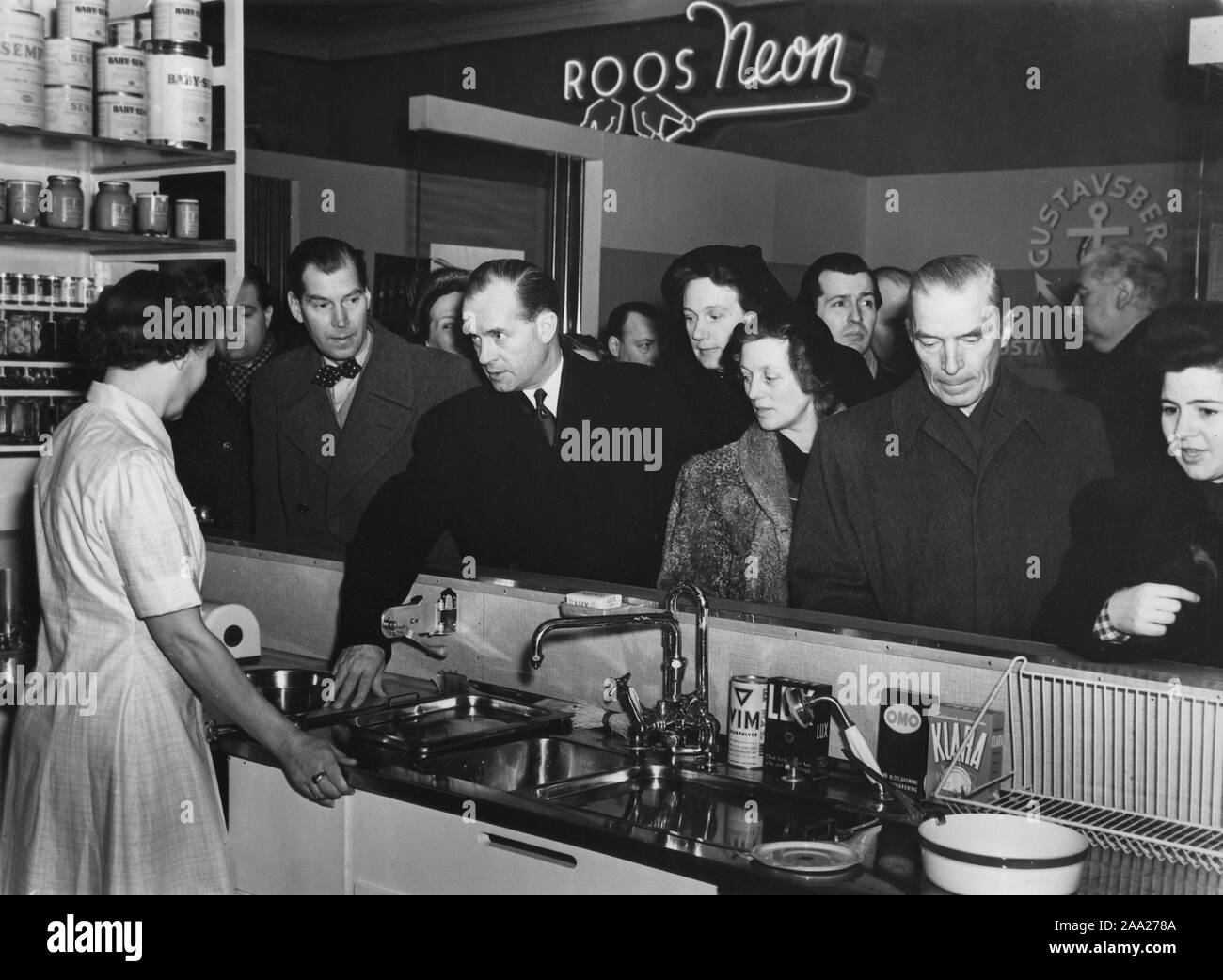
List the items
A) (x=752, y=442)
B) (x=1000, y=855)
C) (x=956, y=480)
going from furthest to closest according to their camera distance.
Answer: (x=752, y=442), (x=956, y=480), (x=1000, y=855)

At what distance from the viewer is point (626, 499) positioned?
8.82 ft

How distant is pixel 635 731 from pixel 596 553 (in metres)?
0.51

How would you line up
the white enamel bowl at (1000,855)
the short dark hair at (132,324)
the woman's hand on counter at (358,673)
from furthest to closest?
the woman's hand on counter at (358,673)
the short dark hair at (132,324)
the white enamel bowl at (1000,855)

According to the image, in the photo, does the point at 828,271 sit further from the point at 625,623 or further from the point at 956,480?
the point at 625,623

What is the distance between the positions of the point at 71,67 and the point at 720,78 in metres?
1.48

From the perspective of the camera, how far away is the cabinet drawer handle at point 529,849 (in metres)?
1.91

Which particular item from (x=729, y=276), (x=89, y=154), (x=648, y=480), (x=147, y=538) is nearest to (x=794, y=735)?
(x=648, y=480)

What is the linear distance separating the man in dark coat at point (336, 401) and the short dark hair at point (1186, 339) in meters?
1.49

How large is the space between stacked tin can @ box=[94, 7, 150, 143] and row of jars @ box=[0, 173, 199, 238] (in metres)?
0.14

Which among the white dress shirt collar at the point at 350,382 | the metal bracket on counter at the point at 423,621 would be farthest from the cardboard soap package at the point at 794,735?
the white dress shirt collar at the point at 350,382

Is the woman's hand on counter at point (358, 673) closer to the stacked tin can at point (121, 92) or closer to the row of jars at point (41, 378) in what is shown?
the row of jars at point (41, 378)

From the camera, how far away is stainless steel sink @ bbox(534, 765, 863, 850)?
1.92 metres

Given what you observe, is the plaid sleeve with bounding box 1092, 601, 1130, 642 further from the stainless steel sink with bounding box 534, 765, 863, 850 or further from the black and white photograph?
the stainless steel sink with bounding box 534, 765, 863, 850

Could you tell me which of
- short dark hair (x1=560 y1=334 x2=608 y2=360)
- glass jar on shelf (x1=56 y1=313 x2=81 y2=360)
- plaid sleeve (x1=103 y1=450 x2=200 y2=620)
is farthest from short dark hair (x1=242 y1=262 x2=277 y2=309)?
plaid sleeve (x1=103 y1=450 x2=200 y2=620)
